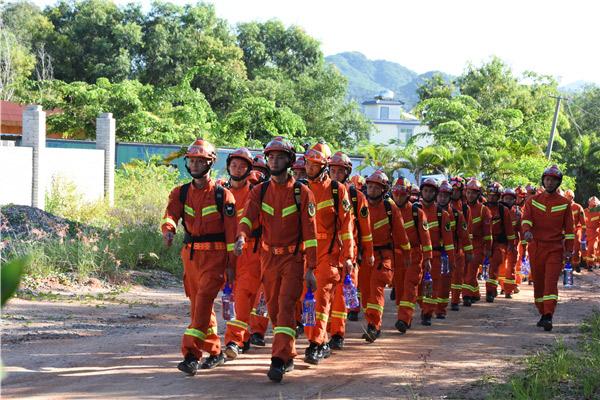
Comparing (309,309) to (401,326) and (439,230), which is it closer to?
(401,326)

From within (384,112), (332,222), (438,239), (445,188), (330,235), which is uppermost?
(384,112)

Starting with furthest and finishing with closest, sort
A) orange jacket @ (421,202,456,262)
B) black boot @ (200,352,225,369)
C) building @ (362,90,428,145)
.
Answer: building @ (362,90,428,145), orange jacket @ (421,202,456,262), black boot @ (200,352,225,369)

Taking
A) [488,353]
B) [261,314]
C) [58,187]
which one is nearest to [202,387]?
[261,314]

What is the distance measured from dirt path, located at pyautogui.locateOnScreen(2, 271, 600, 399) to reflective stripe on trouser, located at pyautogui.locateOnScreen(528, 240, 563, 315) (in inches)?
16.0

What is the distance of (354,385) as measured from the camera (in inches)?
316

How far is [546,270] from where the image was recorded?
12.6m

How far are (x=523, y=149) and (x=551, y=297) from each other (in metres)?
21.5

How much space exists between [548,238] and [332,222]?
14.7ft

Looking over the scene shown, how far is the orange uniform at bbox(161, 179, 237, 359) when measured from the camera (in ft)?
26.5

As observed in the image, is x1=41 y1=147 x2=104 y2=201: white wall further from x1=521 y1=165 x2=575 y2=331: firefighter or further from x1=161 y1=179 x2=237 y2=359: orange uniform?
x1=161 y1=179 x2=237 y2=359: orange uniform

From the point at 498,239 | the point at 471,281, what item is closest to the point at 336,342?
the point at 471,281

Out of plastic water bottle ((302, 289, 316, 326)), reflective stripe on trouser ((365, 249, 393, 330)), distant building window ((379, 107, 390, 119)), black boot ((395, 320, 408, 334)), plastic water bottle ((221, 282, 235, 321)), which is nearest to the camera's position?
plastic water bottle ((302, 289, 316, 326))

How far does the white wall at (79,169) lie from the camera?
2458cm

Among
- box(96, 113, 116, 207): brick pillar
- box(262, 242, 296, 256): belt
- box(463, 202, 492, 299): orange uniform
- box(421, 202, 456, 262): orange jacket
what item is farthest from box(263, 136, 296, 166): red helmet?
box(96, 113, 116, 207): brick pillar
